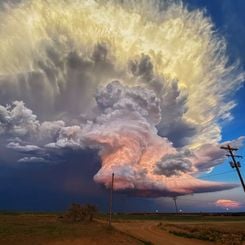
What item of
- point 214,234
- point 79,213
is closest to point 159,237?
point 214,234

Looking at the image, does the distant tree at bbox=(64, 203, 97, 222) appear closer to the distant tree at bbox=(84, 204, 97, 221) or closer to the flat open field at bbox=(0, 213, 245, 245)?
the distant tree at bbox=(84, 204, 97, 221)

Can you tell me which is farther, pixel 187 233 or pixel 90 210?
pixel 90 210

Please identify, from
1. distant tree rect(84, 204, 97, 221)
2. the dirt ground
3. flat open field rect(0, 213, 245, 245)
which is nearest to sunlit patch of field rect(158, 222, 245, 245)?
flat open field rect(0, 213, 245, 245)

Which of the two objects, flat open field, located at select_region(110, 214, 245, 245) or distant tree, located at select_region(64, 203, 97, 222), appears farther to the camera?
distant tree, located at select_region(64, 203, 97, 222)

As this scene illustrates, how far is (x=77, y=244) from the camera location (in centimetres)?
3822

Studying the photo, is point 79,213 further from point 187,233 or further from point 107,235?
point 107,235

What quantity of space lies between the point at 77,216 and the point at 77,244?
6284 cm

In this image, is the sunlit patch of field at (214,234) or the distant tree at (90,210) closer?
the sunlit patch of field at (214,234)

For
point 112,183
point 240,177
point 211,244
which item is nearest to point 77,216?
point 112,183

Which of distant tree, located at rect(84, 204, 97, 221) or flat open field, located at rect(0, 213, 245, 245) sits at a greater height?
distant tree, located at rect(84, 204, 97, 221)

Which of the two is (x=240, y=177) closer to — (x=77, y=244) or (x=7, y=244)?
(x=77, y=244)

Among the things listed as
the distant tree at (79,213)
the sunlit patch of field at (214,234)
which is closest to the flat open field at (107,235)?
the sunlit patch of field at (214,234)

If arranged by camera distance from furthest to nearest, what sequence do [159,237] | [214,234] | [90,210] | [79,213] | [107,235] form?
[90,210] → [79,213] → [214,234] → [159,237] → [107,235]

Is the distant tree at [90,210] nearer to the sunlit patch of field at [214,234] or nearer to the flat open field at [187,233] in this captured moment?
the flat open field at [187,233]
